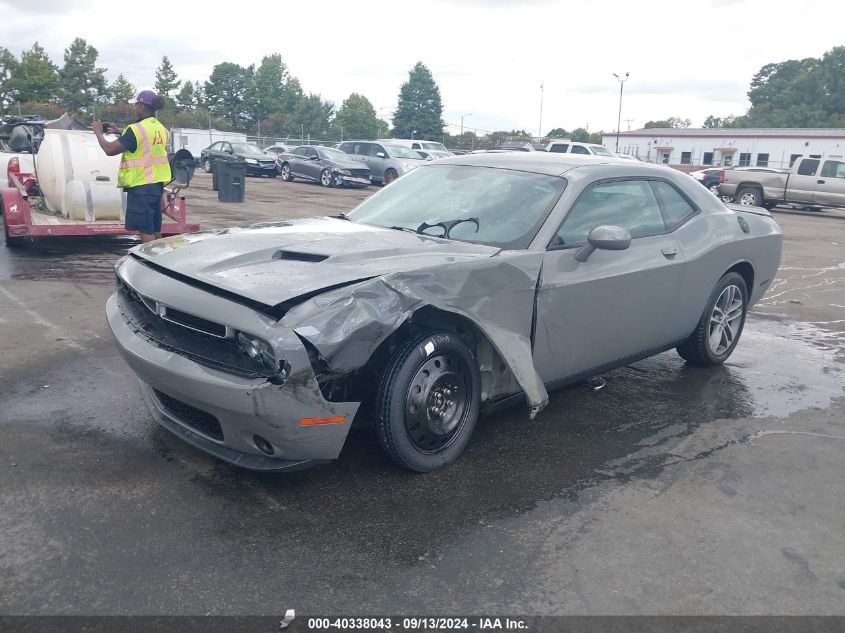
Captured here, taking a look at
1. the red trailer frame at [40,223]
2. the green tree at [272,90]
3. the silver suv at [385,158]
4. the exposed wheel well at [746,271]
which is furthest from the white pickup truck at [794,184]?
the green tree at [272,90]

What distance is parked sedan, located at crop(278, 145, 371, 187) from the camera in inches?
1010

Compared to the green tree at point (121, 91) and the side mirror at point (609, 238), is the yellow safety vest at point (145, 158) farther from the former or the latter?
the green tree at point (121, 91)

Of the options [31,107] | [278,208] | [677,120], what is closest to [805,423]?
[278,208]

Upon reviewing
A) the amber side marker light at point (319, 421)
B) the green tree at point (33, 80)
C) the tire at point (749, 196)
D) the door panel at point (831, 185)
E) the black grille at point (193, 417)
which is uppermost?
the green tree at point (33, 80)

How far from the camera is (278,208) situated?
54.0 feet

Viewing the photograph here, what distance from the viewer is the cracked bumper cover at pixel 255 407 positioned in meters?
3.00

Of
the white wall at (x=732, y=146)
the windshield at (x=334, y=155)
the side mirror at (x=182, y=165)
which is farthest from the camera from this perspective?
the white wall at (x=732, y=146)

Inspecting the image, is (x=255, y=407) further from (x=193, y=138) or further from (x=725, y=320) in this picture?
(x=193, y=138)

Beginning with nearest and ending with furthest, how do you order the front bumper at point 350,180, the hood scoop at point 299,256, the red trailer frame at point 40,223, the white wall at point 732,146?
the hood scoop at point 299,256 < the red trailer frame at point 40,223 < the front bumper at point 350,180 < the white wall at point 732,146

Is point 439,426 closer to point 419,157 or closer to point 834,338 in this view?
point 834,338

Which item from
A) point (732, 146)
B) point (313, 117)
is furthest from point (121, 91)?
point (732, 146)

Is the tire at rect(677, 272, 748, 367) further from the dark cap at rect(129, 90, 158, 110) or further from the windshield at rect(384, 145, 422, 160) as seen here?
the windshield at rect(384, 145, 422, 160)

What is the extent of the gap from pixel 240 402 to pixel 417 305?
89 centimetres

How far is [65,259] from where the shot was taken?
29.3ft
